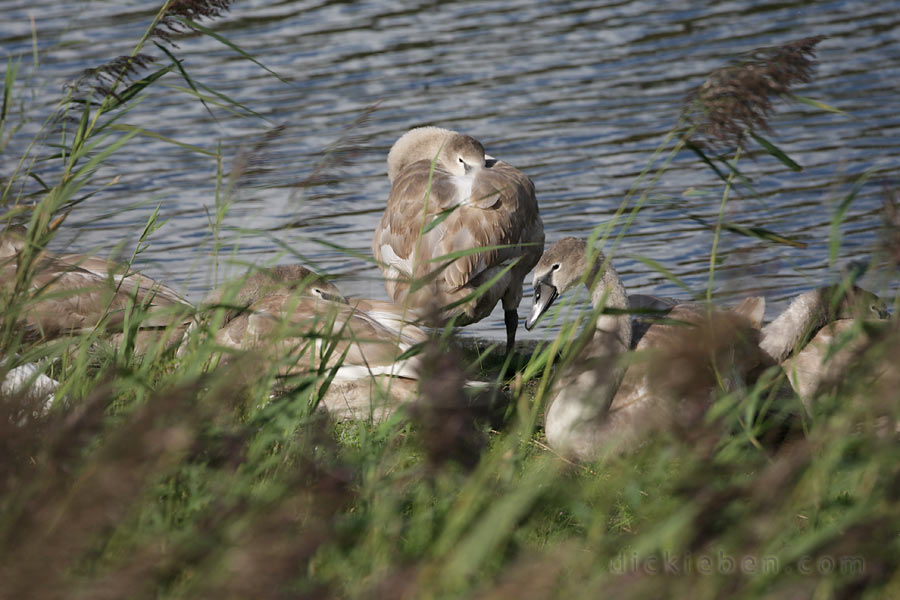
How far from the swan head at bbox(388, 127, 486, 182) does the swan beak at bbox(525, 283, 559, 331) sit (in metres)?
1.27

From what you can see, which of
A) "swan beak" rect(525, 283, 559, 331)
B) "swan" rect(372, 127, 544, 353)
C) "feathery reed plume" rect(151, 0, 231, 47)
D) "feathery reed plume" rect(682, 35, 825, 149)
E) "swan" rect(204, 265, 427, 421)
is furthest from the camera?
"swan" rect(372, 127, 544, 353)

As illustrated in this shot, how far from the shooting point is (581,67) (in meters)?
13.1

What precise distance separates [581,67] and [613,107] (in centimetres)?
158

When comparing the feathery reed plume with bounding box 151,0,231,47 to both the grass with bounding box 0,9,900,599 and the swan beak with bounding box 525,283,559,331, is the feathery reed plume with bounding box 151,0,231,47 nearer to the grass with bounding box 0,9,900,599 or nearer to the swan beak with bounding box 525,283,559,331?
the grass with bounding box 0,9,900,599

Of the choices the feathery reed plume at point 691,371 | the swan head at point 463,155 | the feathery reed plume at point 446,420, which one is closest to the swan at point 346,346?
the swan head at point 463,155

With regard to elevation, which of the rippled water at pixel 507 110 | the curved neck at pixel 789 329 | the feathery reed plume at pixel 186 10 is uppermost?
the feathery reed plume at pixel 186 10

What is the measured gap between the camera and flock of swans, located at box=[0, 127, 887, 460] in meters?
3.31

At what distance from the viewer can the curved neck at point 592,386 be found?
7.53 ft

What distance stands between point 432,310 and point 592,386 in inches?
15.3

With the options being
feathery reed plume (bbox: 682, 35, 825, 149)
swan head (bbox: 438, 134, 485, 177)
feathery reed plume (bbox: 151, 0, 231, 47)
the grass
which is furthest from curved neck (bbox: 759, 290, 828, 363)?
feathery reed plume (bbox: 151, 0, 231, 47)

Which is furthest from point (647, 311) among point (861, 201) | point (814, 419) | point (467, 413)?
point (861, 201)

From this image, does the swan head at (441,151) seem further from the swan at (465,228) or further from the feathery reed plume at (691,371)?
the feathery reed plume at (691,371)

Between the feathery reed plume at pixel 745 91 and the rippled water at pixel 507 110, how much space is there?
3.19 m

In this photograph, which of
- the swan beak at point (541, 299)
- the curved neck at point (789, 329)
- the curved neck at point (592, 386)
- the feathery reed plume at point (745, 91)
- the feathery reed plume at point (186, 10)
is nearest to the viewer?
the curved neck at point (592, 386)
